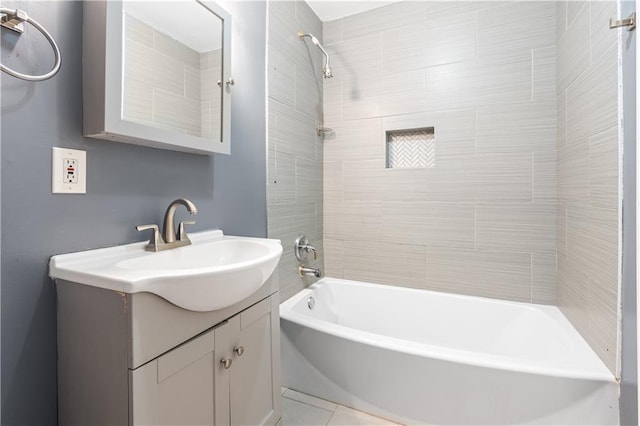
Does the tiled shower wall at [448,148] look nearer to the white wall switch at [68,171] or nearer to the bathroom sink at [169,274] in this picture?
the bathroom sink at [169,274]

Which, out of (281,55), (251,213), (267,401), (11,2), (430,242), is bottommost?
(267,401)

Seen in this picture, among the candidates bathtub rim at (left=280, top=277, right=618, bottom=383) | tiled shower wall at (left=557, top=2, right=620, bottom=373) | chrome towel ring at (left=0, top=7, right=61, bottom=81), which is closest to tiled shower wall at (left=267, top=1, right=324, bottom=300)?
bathtub rim at (left=280, top=277, right=618, bottom=383)

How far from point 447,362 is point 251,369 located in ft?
2.68

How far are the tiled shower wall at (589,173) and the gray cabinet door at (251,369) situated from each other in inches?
51.2

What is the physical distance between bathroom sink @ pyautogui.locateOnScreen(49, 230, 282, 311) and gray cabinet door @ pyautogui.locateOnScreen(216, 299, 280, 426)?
0.63 ft

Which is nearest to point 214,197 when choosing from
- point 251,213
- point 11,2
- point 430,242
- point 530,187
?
point 251,213

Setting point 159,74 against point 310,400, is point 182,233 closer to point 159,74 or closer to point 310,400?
point 159,74

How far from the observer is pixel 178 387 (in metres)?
0.82

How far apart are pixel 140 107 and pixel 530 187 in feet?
6.62

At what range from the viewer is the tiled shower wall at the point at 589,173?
112 centimetres

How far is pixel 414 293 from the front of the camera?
80.0 inches

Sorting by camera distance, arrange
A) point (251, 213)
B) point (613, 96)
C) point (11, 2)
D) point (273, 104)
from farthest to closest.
Result: point (273, 104) → point (251, 213) → point (613, 96) → point (11, 2)

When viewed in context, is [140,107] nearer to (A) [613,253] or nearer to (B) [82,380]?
(B) [82,380]

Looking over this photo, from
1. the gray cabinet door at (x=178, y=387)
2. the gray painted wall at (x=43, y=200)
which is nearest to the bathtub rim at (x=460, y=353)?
the gray cabinet door at (x=178, y=387)
